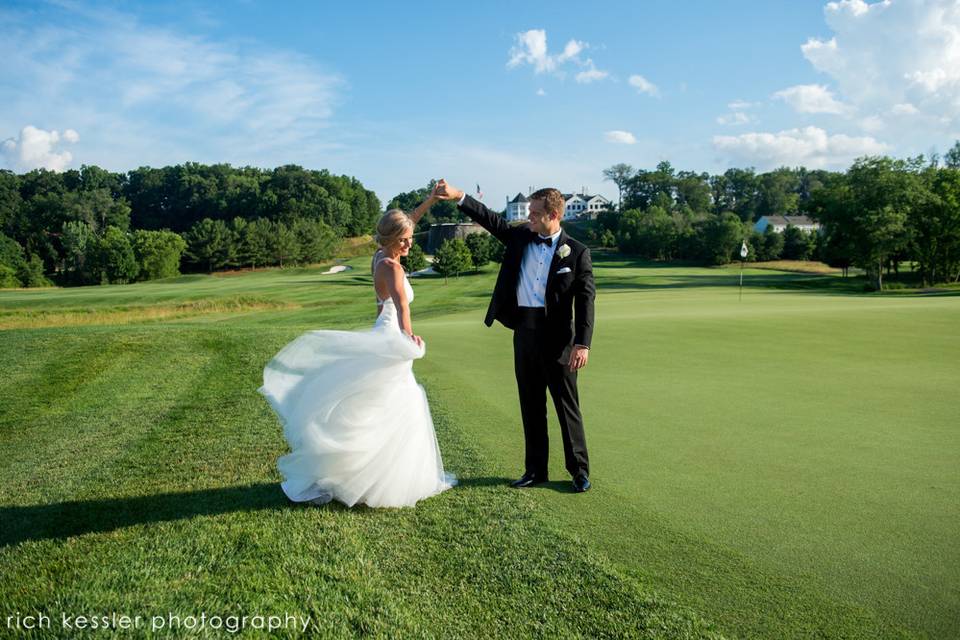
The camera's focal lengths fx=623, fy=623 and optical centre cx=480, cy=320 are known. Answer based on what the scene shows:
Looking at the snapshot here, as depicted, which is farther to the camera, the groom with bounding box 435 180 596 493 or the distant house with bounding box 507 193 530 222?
the distant house with bounding box 507 193 530 222

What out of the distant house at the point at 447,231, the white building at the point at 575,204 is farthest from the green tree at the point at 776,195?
the distant house at the point at 447,231

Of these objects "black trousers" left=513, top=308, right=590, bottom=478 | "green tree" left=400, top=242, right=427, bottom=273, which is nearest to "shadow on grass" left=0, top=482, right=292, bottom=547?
"black trousers" left=513, top=308, right=590, bottom=478

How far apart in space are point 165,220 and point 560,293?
407ft

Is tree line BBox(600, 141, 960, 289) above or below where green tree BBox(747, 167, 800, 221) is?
below

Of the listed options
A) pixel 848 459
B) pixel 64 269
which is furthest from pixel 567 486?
pixel 64 269

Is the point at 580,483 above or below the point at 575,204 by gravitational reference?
below

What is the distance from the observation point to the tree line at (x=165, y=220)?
7644cm

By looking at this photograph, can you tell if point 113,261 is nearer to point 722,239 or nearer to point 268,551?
point 722,239

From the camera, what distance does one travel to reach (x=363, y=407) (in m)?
4.67

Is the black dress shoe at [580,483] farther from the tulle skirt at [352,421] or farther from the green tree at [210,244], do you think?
the green tree at [210,244]

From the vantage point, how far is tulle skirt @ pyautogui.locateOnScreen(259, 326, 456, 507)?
462cm

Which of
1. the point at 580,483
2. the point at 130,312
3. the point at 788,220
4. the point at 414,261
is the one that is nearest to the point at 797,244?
the point at 414,261

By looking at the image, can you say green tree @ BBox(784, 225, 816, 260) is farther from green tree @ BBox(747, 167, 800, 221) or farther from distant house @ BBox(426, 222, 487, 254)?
green tree @ BBox(747, 167, 800, 221)

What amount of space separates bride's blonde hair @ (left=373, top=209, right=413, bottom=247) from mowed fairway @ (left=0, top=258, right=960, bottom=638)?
6.71 feet
